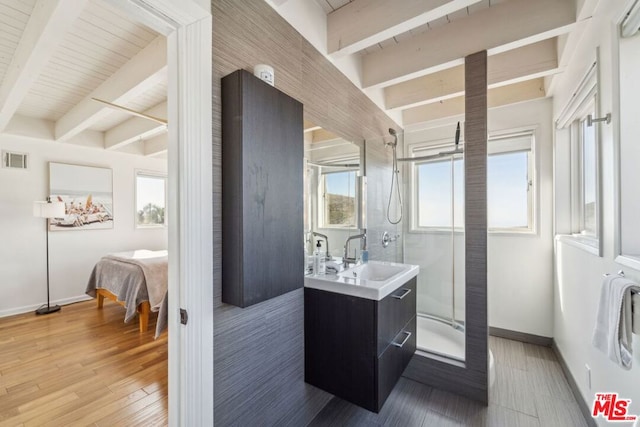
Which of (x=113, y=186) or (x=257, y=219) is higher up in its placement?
(x=113, y=186)

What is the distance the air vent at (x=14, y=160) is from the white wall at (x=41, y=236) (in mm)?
57

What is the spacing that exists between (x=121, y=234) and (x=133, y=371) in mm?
3008

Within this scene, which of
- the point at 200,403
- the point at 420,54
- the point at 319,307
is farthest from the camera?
the point at 420,54

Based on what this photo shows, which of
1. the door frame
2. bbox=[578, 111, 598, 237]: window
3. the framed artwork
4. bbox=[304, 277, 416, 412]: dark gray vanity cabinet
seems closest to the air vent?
the framed artwork

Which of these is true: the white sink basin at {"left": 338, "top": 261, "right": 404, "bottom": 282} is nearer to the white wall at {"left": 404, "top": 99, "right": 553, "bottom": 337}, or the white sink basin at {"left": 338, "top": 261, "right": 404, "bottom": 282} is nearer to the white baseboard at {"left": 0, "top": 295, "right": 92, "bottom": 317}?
the white wall at {"left": 404, "top": 99, "right": 553, "bottom": 337}

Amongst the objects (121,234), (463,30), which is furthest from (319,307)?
(121,234)

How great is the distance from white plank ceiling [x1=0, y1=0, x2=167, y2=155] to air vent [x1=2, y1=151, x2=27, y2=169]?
0.30 metres

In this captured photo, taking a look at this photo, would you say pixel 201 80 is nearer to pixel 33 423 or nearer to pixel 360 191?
pixel 360 191

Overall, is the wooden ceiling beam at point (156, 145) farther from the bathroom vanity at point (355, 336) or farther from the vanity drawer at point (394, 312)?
the vanity drawer at point (394, 312)

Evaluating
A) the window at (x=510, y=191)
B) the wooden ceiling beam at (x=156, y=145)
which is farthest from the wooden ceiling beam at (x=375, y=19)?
the wooden ceiling beam at (x=156, y=145)

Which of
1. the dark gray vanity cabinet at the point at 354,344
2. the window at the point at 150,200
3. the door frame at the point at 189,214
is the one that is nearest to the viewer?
the door frame at the point at 189,214

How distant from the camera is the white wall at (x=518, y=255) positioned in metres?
Result: 2.54

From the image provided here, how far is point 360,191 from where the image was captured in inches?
88.0

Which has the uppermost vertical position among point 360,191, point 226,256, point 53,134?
point 53,134
